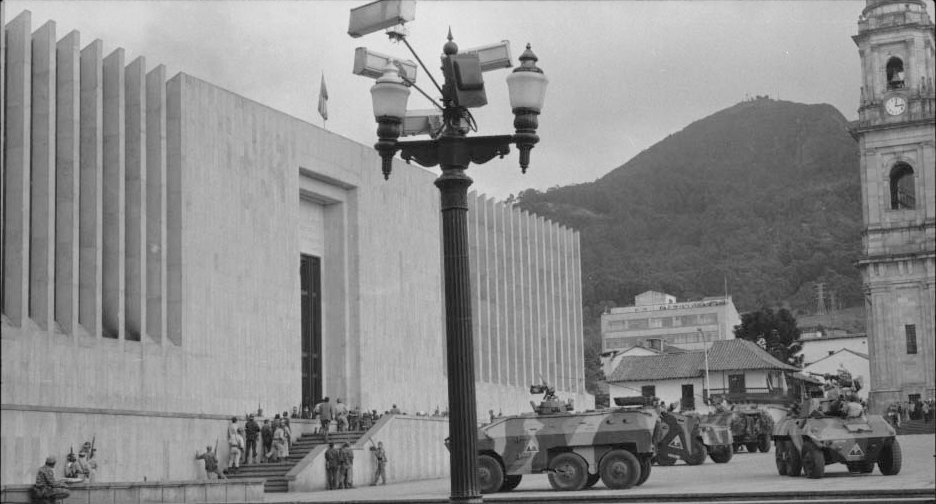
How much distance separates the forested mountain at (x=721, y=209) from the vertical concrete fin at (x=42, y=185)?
9332 cm

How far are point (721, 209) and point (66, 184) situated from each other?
10692 cm

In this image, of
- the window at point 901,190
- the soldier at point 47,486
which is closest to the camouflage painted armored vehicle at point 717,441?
the soldier at point 47,486

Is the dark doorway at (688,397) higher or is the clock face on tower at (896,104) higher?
the clock face on tower at (896,104)

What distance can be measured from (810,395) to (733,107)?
379ft

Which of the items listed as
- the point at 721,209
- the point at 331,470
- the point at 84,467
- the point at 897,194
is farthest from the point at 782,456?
the point at 721,209

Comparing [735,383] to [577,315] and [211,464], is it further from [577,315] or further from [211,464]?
[211,464]

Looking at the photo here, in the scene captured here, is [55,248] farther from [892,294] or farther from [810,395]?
[892,294]

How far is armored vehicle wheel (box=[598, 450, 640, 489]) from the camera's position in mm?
25844

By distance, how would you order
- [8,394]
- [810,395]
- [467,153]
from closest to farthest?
[467,153] < [810,395] < [8,394]

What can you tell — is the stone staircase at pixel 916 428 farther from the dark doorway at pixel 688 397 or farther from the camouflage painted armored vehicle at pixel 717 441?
the dark doorway at pixel 688 397

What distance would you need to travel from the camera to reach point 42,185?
107 ft

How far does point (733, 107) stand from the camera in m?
138

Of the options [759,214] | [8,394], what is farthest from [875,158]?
[759,214]

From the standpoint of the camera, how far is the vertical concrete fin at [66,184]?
108 feet
